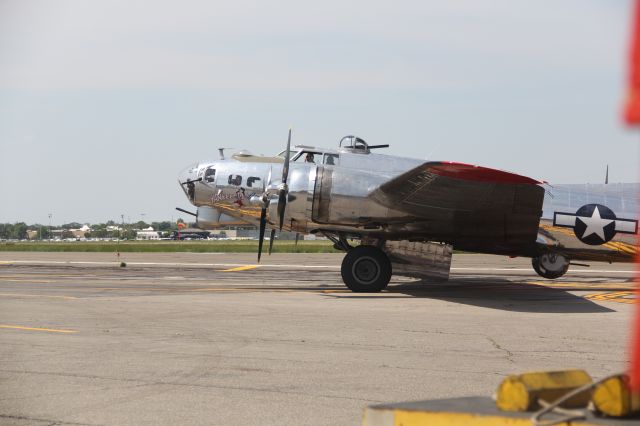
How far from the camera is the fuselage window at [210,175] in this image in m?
19.8

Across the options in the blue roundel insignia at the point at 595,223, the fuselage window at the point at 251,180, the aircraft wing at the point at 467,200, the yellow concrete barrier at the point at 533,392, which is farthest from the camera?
the fuselage window at the point at 251,180

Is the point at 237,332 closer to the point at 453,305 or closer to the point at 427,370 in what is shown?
the point at 427,370

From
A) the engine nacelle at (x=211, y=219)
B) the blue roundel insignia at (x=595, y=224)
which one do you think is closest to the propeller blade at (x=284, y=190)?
the engine nacelle at (x=211, y=219)

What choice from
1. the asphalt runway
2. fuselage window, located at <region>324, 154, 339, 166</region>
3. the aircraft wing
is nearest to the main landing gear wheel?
the asphalt runway

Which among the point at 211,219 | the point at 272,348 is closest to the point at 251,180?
the point at 211,219

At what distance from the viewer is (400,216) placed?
1834 centimetres

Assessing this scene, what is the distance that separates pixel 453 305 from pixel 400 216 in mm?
3150

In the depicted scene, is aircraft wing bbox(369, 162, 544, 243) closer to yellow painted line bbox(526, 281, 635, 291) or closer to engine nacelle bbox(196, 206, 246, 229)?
yellow painted line bbox(526, 281, 635, 291)

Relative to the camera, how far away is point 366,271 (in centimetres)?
1895

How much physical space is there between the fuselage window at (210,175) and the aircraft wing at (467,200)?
4753 millimetres

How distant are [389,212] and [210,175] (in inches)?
207

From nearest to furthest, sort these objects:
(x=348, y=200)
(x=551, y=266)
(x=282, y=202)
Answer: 1. (x=348, y=200)
2. (x=282, y=202)
3. (x=551, y=266)

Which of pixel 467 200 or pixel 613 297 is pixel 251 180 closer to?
pixel 467 200

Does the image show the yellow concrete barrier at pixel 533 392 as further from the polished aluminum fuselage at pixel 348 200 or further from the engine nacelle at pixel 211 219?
the engine nacelle at pixel 211 219
